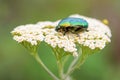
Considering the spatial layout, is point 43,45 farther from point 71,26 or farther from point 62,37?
point 62,37

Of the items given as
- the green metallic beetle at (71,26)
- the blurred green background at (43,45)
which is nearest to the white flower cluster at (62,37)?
the green metallic beetle at (71,26)

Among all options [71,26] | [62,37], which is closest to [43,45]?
[71,26]

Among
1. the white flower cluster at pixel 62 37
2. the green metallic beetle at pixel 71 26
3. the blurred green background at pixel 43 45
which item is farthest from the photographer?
the blurred green background at pixel 43 45

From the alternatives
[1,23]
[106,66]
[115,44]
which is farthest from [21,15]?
[106,66]

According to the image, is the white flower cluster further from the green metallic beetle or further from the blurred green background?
the blurred green background

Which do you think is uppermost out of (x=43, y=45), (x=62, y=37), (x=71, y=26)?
(x=43, y=45)

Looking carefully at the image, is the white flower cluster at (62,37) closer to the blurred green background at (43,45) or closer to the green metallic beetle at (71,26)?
the green metallic beetle at (71,26)

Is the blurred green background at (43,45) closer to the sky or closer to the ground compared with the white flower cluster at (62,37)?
closer to the sky

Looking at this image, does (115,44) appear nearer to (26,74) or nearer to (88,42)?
(26,74)

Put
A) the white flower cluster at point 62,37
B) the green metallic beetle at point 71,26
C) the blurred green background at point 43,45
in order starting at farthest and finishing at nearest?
the blurred green background at point 43,45 → the green metallic beetle at point 71,26 → the white flower cluster at point 62,37
